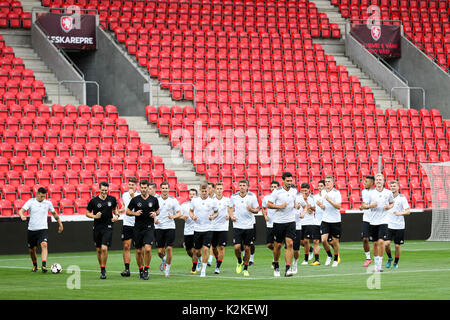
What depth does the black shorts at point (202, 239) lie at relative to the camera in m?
20.2

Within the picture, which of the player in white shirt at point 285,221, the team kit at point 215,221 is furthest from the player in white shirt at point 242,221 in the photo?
the player in white shirt at point 285,221

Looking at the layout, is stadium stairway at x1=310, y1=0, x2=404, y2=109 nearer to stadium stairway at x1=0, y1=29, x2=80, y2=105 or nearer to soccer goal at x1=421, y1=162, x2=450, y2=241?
soccer goal at x1=421, y1=162, x2=450, y2=241

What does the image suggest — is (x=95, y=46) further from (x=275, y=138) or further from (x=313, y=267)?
(x=313, y=267)

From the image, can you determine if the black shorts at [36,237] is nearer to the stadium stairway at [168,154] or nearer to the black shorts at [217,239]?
the black shorts at [217,239]

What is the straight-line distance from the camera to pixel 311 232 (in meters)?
24.1

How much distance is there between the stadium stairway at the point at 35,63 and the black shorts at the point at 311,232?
45.9 feet

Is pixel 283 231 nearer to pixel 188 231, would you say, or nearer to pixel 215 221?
pixel 215 221

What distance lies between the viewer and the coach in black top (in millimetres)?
19672

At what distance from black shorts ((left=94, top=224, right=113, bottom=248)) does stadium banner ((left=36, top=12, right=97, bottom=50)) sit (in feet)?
61.4

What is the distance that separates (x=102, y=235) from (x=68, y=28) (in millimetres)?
19348

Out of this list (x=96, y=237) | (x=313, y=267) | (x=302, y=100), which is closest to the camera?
(x=96, y=237)

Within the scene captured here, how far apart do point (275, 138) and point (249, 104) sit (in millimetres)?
2575
